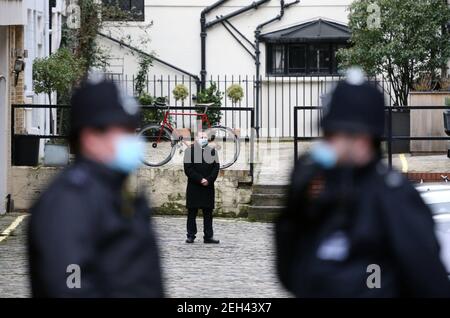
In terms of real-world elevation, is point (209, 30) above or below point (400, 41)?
above

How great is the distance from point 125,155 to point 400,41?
961 inches

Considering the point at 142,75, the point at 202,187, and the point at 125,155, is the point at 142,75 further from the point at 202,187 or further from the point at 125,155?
the point at 125,155

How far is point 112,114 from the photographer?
477 cm

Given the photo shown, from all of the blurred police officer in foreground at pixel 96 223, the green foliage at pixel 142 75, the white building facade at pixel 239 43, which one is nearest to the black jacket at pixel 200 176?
the green foliage at pixel 142 75

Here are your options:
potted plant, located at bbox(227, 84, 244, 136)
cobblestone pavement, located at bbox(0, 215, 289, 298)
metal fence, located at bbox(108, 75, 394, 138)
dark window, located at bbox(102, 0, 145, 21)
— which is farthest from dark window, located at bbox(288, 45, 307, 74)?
cobblestone pavement, located at bbox(0, 215, 289, 298)

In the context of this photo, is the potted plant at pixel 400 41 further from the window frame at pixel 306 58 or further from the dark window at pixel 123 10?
the dark window at pixel 123 10

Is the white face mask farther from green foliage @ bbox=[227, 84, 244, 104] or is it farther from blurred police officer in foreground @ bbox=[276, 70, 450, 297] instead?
blurred police officer in foreground @ bbox=[276, 70, 450, 297]

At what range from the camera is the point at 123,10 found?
3341 centimetres

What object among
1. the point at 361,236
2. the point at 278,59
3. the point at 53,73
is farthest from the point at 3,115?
the point at 361,236

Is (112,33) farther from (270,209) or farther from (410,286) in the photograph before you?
(410,286)

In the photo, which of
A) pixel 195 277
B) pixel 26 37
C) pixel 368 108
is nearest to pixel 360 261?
pixel 368 108

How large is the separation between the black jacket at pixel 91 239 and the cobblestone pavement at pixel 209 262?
683cm

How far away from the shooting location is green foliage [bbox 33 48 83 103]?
77.5 feet
